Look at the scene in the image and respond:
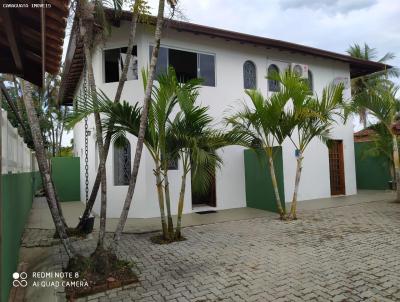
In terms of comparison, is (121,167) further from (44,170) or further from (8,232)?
(8,232)

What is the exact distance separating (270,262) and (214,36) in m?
6.64

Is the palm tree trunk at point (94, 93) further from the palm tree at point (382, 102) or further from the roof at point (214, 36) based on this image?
the palm tree at point (382, 102)

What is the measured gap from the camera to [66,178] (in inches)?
523

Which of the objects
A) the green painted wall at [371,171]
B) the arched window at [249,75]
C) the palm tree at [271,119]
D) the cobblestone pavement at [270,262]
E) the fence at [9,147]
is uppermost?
the arched window at [249,75]

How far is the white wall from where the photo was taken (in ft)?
27.2

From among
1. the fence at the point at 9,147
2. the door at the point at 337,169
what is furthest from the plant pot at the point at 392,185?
the fence at the point at 9,147

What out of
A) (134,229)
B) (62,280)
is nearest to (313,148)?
(134,229)

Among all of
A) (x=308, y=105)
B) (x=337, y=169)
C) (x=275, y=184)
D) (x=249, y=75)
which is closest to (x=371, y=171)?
(x=337, y=169)

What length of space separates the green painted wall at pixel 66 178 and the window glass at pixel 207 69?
7311mm

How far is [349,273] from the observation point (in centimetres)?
414

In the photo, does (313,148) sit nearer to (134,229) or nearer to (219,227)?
(219,227)

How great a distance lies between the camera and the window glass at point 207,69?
365 inches

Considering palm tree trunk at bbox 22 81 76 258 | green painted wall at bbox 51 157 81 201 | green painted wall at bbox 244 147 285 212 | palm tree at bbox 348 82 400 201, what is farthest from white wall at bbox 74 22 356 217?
palm tree trunk at bbox 22 81 76 258

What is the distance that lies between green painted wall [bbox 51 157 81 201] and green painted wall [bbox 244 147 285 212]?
765 centimetres
